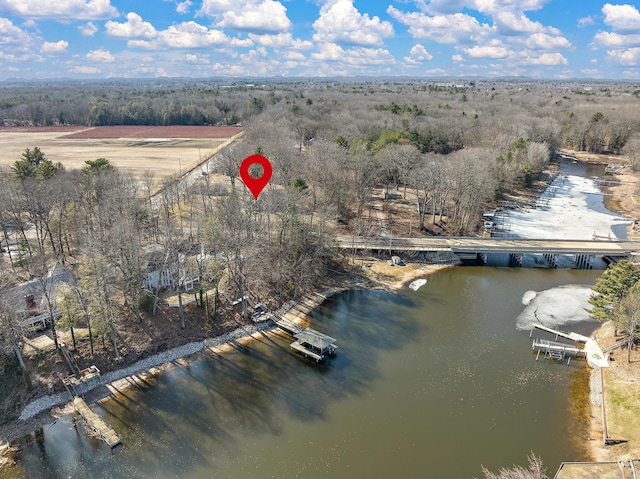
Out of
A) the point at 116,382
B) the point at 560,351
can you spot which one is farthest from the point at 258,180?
the point at 560,351

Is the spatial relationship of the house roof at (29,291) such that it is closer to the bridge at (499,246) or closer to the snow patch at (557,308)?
the bridge at (499,246)

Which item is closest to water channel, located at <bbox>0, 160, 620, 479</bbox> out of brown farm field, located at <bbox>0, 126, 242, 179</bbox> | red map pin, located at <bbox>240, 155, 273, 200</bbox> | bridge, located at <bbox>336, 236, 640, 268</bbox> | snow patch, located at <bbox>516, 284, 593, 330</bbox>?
snow patch, located at <bbox>516, 284, 593, 330</bbox>

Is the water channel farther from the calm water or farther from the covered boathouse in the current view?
the covered boathouse

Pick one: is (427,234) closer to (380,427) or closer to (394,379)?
(394,379)

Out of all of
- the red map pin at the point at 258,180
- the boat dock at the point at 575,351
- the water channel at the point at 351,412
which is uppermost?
the red map pin at the point at 258,180

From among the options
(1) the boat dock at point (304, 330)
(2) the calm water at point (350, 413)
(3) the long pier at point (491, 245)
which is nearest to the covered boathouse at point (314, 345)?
(1) the boat dock at point (304, 330)
